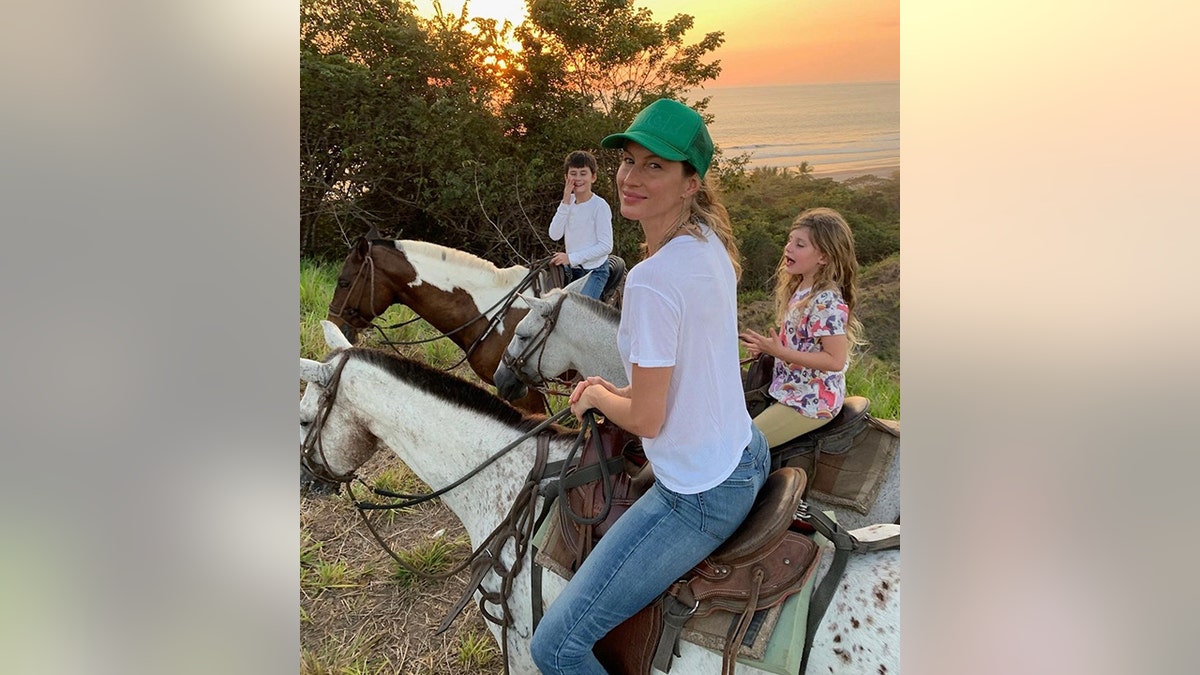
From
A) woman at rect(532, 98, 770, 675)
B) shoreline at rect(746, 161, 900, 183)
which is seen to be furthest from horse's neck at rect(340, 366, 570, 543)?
shoreline at rect(746, 161, 900, 183)

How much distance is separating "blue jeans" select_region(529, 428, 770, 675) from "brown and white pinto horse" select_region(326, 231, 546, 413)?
2.86m

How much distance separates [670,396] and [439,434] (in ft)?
3.33

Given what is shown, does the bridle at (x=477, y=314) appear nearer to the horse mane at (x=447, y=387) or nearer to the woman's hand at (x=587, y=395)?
the horse mane at (x=447, y=387)

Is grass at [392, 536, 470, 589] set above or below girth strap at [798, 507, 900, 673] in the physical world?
below

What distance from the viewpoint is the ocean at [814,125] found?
7785 millimetres

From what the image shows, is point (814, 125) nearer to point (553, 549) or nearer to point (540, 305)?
point (540, 305)

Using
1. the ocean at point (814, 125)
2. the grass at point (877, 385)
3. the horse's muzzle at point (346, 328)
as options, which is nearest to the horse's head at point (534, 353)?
the horse's muzzle at point (346, 328)

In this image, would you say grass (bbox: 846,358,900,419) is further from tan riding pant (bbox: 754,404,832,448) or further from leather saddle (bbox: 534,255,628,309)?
tan riding pant (bbox: 754,404,832,448)

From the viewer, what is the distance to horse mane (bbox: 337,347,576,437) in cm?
227

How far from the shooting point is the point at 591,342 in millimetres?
3520

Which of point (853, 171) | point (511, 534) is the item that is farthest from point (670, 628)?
point (853, 171)
